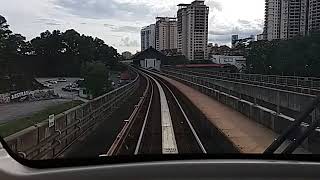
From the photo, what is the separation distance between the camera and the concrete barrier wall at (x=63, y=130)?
5.88 ft

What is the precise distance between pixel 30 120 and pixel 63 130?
29 centimetres

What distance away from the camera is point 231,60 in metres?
2.88

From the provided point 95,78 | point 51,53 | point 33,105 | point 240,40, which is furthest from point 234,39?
point 33,105

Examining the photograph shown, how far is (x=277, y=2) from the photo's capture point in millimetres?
2211

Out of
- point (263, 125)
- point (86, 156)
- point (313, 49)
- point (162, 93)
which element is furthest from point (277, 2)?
point (162, 93)

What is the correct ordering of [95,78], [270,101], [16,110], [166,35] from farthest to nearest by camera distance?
[270,101] → [166,35] → [95,78] → [16,110]

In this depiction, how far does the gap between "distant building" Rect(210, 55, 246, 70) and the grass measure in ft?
3.46

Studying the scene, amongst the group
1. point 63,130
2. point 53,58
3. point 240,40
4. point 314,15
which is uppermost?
point 314,15

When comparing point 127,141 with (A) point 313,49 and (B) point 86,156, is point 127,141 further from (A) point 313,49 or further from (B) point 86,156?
(A) point 313,49

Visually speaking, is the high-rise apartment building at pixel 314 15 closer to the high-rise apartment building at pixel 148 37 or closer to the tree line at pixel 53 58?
the high-rise apartment building at pixel 148 37

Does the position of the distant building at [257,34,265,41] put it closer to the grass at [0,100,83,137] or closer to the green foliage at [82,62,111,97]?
the green foliage at [82,62,111,97]

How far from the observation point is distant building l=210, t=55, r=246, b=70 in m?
2.69

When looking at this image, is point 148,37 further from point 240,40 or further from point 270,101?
point 270,101

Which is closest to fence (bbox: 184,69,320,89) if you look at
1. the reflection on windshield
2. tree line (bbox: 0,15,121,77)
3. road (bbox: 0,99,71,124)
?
the reflection on windshield
